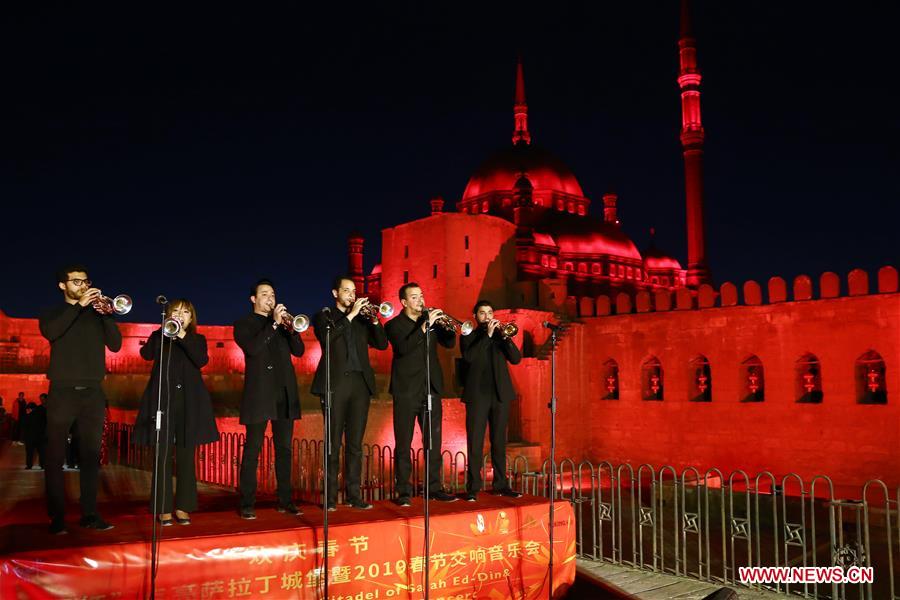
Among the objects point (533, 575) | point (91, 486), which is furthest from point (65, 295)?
point (533, 575)

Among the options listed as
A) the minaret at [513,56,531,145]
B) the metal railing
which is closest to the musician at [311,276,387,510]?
the metal railing

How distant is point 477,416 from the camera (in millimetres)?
6699

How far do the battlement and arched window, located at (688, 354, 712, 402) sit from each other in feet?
5.19

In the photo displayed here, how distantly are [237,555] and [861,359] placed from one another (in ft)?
57.9

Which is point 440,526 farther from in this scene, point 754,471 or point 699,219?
point 699,219

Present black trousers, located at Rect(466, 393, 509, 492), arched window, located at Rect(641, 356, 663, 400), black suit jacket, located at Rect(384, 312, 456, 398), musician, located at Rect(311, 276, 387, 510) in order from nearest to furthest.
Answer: musician, located at Rect(311, 276, 387, 510)
black suit jacket, located at Rect(384, 312, 456, 398)
black trousers, located at Rect(466, 393, 509, 492)
arched window, located at Rect(641, 356, 663, 400)

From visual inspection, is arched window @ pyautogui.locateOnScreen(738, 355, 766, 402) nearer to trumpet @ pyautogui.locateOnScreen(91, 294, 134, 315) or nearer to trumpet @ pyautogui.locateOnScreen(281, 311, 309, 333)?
trumpet @ pyautogui.locateOnScreen(281, 311, 309, 333)

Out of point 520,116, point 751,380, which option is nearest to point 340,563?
point 751,380

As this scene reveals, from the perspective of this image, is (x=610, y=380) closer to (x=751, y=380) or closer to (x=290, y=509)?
(x=751, y=380)

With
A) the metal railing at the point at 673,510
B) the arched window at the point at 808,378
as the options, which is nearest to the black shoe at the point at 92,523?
the metal railing at the point at 673,510

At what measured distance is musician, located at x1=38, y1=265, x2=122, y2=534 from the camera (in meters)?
4.86

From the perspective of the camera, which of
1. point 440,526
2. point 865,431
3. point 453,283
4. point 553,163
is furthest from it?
point 553,163

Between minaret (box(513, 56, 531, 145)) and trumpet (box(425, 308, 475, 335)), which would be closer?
trumpet (box(425, 308, 475, 335))

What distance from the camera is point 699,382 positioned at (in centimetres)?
2158
